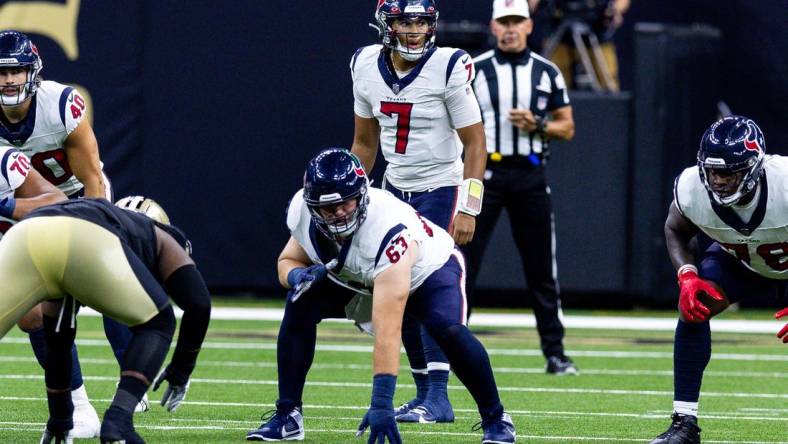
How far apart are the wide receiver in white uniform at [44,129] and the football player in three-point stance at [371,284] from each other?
2.75 feet

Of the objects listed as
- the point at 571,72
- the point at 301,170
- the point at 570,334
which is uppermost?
the point at 571,72

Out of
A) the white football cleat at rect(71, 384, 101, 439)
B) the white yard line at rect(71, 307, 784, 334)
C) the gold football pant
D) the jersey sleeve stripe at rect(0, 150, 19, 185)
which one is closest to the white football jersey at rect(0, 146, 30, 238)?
the jersey sleeve stripe at rect(0, 150, 19, 185)

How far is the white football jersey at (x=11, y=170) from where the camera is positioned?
459cm

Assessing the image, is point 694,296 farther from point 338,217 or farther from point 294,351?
point 294,351

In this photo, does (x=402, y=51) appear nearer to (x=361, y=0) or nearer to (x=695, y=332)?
(x=695, y=332)

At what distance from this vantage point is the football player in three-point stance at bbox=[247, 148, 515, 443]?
4352 millimetres

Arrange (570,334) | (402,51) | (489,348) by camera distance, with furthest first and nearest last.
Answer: (570,334) < (489,348) < (402,51)

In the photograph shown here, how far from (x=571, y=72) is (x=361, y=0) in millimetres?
1730

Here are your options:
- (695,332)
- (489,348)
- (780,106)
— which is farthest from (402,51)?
(780,106)

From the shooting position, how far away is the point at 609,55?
36.2ft

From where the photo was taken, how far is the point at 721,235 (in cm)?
477

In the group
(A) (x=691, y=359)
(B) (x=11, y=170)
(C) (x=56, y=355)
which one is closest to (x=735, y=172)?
Answer: (A) (x=691, y=359)

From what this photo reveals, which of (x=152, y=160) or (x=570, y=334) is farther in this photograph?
(x=152, y=160)

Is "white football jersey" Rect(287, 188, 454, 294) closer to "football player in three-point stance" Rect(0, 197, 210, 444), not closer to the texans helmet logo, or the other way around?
"football player in three-point stance" Rect(0, 197, 210, 444)
